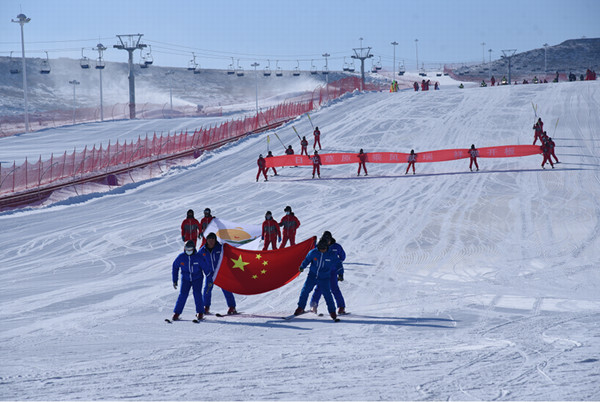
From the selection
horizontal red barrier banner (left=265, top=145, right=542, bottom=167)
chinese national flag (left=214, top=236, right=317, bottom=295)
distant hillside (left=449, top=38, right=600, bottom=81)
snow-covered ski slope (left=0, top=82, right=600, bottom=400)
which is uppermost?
distant hillside (left=449, top=38, right=600, bottom=81)

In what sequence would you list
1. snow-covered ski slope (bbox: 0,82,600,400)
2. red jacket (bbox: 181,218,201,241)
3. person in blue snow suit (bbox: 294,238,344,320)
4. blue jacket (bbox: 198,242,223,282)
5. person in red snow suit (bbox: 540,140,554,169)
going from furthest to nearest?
person in red snow suit (bbox: 540,140,554,169) → red jacket (bbox: 181,218,201,241) → blue jacket (bbox: 198,242,223,282) → person in blue snow suit (bbox: 294,238,344,320) → snow-covered ski slope (bbox: 0,82,600,400)

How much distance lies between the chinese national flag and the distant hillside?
123178 mm

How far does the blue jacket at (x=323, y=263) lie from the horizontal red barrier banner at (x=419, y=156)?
19.9 m

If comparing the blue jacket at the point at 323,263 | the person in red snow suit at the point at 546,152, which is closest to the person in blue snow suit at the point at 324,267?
the blue jacket at the point at 323,263

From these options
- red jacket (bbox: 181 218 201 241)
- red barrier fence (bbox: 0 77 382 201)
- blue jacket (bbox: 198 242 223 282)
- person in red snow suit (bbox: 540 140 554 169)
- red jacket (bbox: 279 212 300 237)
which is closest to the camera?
blue jacket (bbox: 198 242 223 282)

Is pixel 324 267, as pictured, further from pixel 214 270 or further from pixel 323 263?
pixel 214 270

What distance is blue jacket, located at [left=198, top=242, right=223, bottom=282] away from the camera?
10461mm

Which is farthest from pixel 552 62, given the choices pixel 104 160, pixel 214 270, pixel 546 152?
pixel 214 270

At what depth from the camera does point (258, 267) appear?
11.2 m

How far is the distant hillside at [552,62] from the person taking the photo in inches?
5300

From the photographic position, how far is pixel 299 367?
7.63 m

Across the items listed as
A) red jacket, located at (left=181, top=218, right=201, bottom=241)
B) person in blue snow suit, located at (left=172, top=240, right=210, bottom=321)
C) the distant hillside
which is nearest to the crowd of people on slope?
person in blue snow suit, located at (left=172, top=240, right=210, bottom=321)

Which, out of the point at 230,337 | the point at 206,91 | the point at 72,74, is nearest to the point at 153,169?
the point at 230,337

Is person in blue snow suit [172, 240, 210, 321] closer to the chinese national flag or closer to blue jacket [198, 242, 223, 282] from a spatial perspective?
blue jacket [198, 242, 223, 282]
